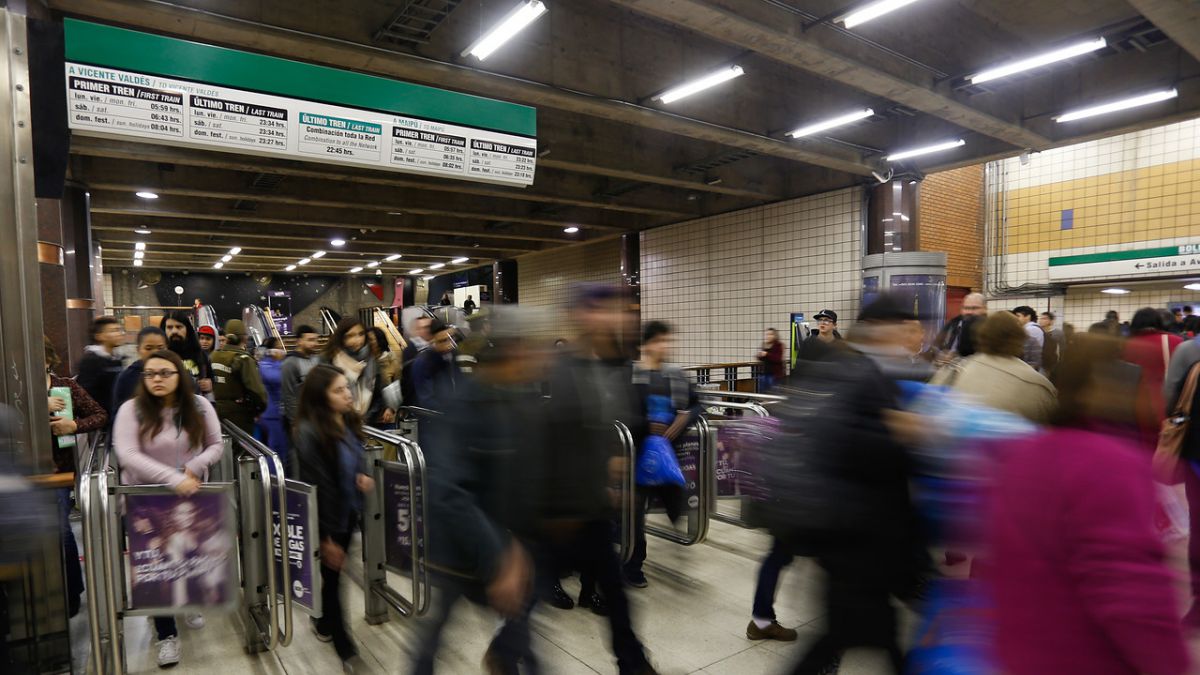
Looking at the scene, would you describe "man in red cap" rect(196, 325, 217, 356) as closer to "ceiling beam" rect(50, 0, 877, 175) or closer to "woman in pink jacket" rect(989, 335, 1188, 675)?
"ceiling beam" rect(50, 0, 877, 175)

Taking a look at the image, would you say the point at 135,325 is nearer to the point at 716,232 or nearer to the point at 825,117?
the point at 716,232

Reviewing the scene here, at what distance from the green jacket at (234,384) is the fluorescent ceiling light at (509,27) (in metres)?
3.03

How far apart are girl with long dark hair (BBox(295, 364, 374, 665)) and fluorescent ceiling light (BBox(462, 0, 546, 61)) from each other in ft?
9.51

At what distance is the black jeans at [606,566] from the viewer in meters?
2.00

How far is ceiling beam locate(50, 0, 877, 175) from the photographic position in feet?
13.7

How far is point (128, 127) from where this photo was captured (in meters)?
4.18

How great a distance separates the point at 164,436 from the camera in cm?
288

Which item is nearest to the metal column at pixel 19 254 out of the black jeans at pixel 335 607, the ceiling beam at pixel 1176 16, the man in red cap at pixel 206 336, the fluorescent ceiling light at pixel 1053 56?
the black jeans at pixel 335 607

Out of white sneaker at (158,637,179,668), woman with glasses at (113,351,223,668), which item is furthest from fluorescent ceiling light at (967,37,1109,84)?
white sneaker at (158,637,179,668)

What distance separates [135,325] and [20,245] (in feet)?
48.4

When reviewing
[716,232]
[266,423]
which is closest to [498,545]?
[266,423]

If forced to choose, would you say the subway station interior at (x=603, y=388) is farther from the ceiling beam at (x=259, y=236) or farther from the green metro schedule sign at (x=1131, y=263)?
the ceiling beam at (x=259, y=236)

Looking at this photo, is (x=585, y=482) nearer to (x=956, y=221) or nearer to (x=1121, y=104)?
(x=1121, y=104)

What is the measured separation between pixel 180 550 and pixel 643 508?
226 cm
